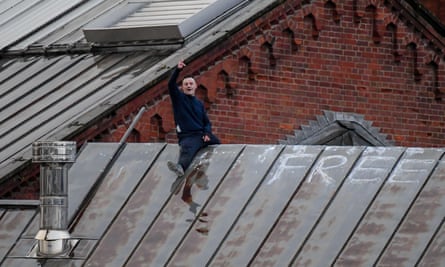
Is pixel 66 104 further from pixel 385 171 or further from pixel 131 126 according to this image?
pixel 385 171

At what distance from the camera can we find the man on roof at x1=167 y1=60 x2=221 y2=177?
2639 centimetres

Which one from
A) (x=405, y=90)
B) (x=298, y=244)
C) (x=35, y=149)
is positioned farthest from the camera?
(x=405, y=90)

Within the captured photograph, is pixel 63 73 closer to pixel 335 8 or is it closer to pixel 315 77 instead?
pixel 315 77

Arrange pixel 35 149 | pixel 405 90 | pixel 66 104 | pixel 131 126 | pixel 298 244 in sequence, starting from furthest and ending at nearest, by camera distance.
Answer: pixel 405 90 → pixel 66 104 → pixel 131 126 → pixel 35 149 → pixel 298 244

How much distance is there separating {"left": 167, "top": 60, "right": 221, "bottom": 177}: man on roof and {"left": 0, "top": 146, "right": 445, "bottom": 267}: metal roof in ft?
0.36

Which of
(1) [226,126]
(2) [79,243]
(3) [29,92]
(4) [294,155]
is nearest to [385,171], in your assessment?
(4) [294,155]

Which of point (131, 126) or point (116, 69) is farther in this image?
point (116, 69)

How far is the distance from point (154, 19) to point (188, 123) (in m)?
7.17

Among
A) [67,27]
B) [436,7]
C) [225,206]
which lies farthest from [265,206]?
[436,7]

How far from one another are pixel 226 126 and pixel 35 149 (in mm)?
6198

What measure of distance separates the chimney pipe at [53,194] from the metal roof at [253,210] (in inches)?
7.0

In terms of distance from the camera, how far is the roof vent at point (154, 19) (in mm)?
32344

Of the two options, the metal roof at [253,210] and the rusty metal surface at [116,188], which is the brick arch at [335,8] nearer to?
the rusty metal surface at [116,188]

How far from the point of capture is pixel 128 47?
33.2 metres
